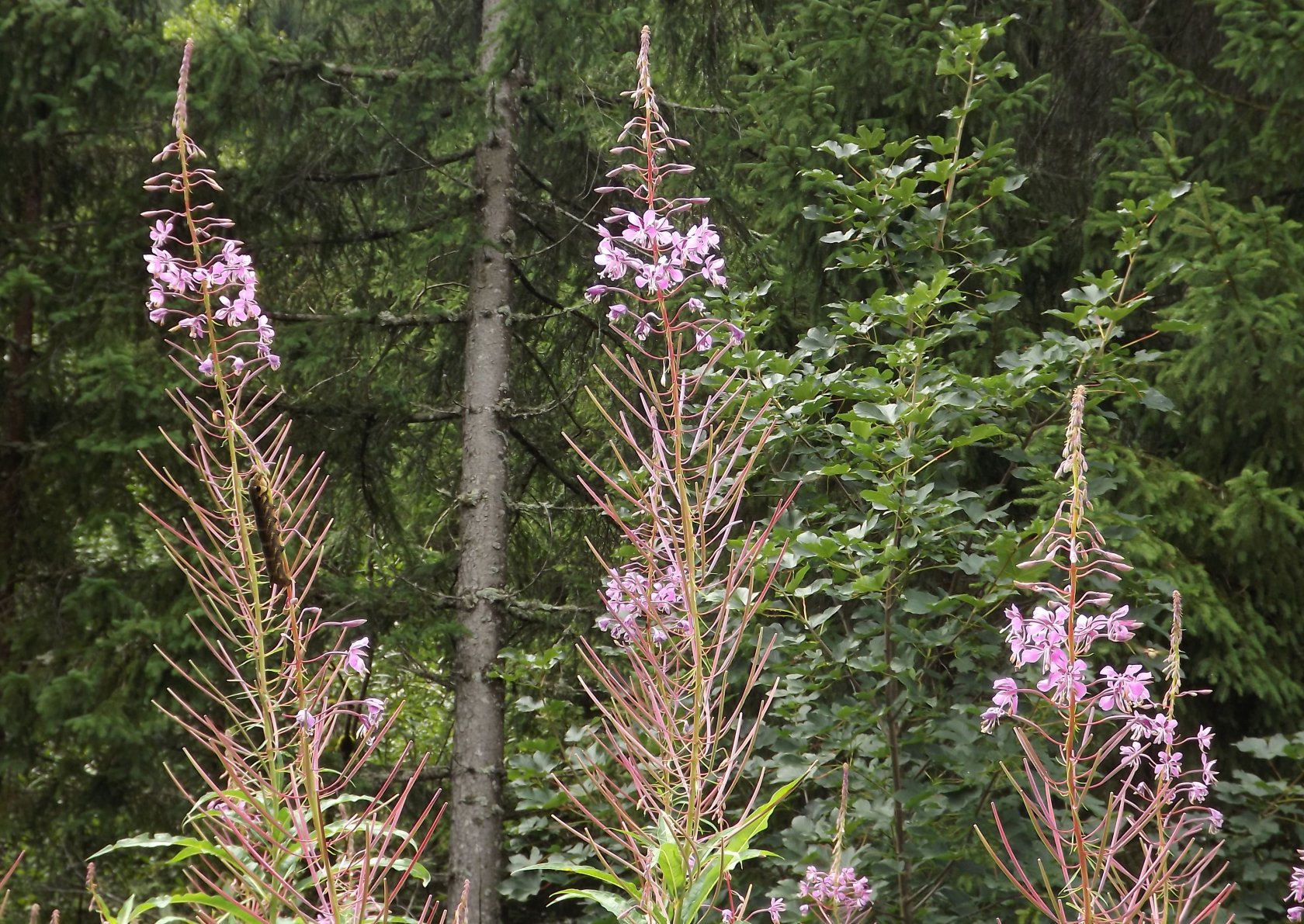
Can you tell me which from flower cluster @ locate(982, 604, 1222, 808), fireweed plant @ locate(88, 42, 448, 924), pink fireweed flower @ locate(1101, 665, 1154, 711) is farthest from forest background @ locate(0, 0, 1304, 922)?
fireweed plant @ locate(88, 42, 448, 924)

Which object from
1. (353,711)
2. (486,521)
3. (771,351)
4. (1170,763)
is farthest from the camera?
(486,521)

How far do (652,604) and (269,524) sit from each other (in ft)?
1.84

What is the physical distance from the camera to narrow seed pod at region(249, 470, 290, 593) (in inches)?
65.3

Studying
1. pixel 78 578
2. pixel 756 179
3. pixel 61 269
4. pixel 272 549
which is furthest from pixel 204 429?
pixel 78 578

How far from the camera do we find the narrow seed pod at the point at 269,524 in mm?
1659

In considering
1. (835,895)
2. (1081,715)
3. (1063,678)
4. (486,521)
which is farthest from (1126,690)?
(486,521)

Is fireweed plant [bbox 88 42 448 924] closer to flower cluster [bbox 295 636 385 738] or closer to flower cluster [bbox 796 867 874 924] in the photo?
flower cluster [bbox 295 636 385 738]

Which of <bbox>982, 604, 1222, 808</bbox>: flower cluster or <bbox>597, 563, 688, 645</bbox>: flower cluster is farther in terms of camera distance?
<bbox>597, 563, 688, 645</bbox>: flower cluster

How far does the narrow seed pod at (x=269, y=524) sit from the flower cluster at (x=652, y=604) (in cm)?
46

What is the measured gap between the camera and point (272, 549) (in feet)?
5.66

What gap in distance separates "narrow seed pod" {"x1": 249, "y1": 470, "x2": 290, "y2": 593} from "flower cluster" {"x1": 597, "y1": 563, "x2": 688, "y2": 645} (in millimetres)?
462

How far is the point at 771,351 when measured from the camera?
4.39 meters

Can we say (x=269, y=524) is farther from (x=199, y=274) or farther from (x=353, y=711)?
(x=199, y=274)

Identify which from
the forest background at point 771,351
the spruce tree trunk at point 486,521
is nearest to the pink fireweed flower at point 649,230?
the forest background at point 771,351
